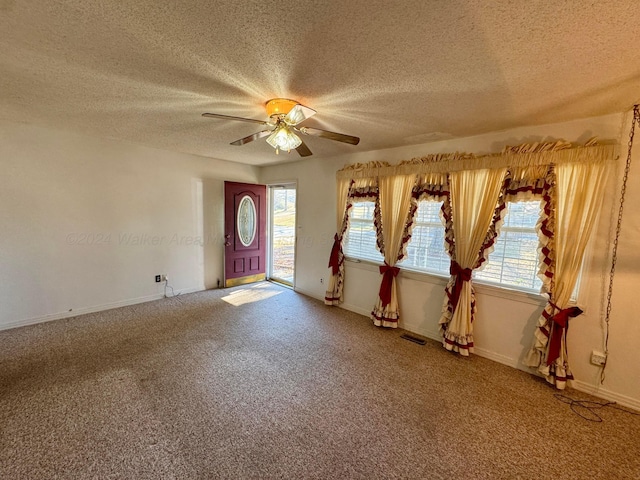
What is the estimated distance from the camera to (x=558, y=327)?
2414mm

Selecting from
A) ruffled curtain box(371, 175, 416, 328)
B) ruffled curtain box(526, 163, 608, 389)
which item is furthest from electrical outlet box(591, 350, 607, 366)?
ruffled curtain box(371, 175, 416, 328)

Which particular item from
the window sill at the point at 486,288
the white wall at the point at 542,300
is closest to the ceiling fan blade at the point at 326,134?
the white wall at the point at 542,300

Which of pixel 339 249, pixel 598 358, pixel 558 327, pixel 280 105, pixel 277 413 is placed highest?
pixel 280 105

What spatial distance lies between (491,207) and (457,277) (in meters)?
0.81

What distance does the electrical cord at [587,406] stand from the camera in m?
2.13

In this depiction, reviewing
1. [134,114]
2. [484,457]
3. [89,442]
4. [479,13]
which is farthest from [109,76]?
[484,457]

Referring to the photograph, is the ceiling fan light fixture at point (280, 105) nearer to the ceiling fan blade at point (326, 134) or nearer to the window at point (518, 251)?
the ceiling fan blade at point (326, 134)

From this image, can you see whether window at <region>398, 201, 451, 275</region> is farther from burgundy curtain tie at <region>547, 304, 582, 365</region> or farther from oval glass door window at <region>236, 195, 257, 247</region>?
oval glass door window at <region>236, 195, 257, 247</region>

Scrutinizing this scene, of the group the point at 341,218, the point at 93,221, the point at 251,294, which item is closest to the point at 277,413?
the point at 341,218

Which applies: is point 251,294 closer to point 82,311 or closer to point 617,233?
point 82,311

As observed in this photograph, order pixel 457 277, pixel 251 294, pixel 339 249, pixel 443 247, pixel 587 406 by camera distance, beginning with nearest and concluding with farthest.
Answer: pixel 587 406
pixel 457 277
pixel 443 247
pixel 339 249
pixel 251 294

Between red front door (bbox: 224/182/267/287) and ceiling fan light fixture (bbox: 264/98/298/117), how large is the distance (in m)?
2.99

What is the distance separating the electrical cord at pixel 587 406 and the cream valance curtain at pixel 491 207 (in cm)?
16

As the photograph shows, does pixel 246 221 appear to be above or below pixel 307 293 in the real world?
above
